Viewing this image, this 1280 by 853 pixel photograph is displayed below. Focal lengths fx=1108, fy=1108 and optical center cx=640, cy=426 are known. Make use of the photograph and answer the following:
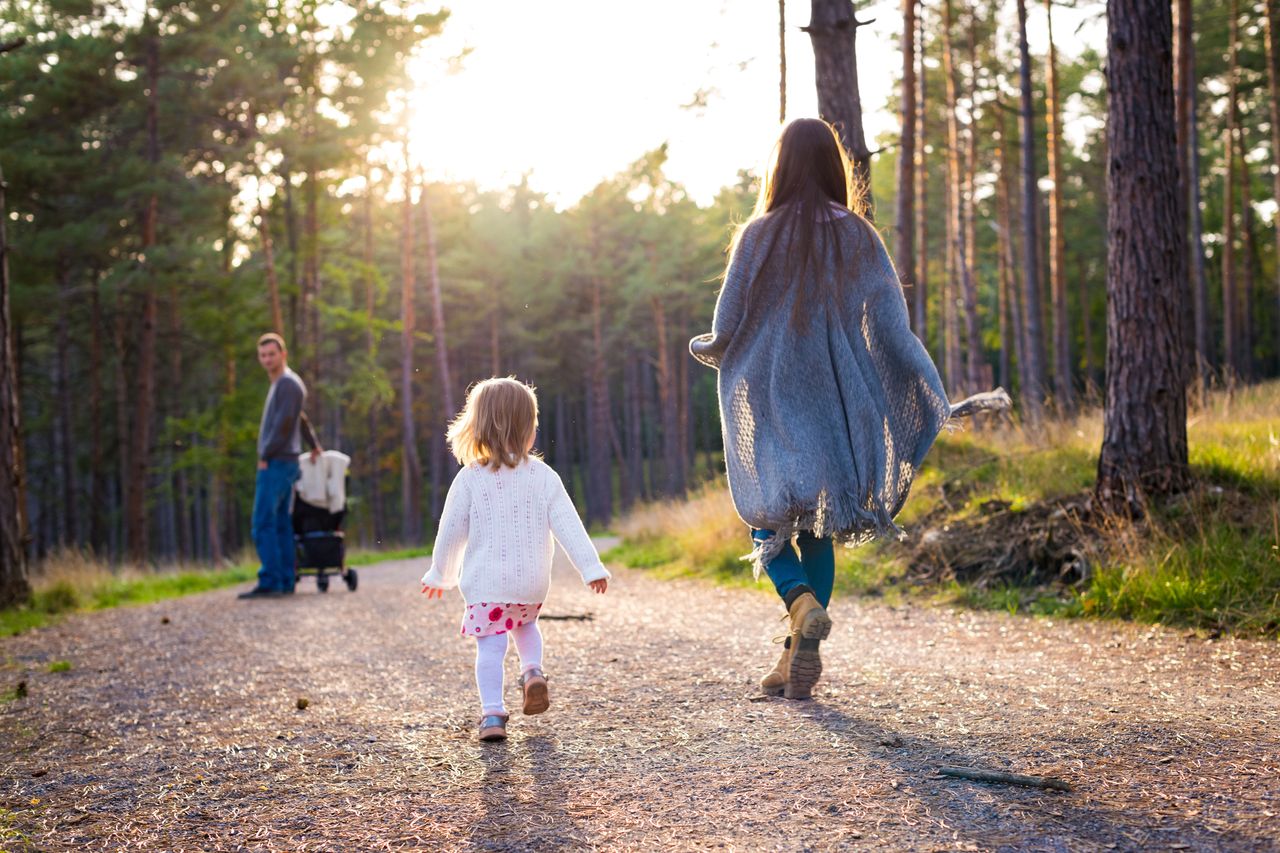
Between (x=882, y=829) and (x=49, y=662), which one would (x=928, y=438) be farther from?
(x=49, y=662)

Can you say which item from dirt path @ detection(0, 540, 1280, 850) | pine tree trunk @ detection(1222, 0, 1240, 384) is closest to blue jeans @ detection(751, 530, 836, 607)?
dirt path @ detection(0, 540, 1280, 850)

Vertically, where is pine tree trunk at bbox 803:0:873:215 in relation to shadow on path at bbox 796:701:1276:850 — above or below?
above

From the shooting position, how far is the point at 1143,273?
281 inches

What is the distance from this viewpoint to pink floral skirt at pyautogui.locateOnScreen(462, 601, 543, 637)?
4.27m

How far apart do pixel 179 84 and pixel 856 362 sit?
2493 centimetres

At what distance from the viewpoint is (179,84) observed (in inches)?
999

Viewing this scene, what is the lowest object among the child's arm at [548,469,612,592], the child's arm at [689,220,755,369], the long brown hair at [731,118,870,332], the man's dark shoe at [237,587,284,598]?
the man's dark shoe at [237,587,284,598]

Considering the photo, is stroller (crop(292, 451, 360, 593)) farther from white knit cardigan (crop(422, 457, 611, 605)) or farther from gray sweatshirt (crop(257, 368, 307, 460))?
white knit cardigan (crop(422, 457, 611, 605))

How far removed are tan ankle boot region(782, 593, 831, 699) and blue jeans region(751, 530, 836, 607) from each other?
0.12 meters

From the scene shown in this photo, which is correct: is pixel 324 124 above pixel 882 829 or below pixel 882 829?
above

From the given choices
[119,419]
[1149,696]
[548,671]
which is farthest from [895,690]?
[119,419]

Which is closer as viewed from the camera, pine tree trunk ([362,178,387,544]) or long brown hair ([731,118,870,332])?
long brown hair ([731,118,870,332])

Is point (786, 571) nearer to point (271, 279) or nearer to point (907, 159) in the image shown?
point (907, 159)

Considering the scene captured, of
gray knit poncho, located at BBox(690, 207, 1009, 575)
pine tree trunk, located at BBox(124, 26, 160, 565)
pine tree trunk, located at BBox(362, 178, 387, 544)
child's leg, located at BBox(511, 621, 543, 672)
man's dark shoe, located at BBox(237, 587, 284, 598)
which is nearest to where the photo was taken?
child's leg, located at BBox(511, 621, 543, 672)
